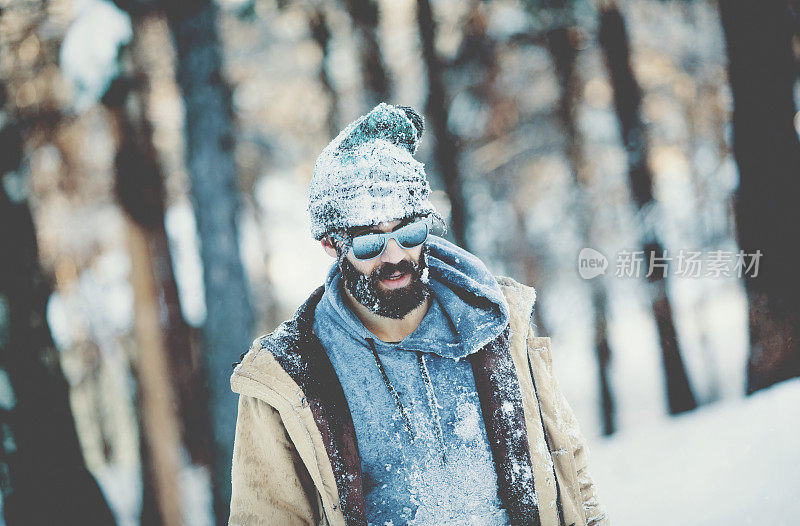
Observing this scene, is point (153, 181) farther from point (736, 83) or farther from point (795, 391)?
point (795, 391)

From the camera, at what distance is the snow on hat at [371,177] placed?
221cm

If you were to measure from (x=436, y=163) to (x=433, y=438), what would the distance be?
6.41 m

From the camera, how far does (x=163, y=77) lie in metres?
9.15

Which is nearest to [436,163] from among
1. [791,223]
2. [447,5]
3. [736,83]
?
[447,5]

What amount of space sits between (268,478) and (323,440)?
272mm

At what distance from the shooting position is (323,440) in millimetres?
1997

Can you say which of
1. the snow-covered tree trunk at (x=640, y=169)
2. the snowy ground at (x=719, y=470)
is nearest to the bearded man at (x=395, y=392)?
the snowy ground at (x=719, y=470)

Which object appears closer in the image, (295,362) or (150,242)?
(295,362)

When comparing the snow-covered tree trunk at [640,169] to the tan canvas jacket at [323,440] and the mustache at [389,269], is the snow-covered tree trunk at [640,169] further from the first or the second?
the mustache at [389,269]

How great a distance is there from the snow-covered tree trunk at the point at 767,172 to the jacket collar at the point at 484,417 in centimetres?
419

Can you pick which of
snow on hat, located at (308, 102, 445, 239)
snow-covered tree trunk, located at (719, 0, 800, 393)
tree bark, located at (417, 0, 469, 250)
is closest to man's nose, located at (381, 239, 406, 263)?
snow on hat, located at (308, 102, 445, 239)

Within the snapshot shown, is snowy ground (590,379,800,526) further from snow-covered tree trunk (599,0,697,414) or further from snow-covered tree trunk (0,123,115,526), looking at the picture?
snow-covered tree trunk (0,123,115,526)

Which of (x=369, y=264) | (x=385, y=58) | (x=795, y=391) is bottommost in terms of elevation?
(x=795, y=391)

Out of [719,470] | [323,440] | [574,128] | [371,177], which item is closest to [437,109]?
[574,128]
